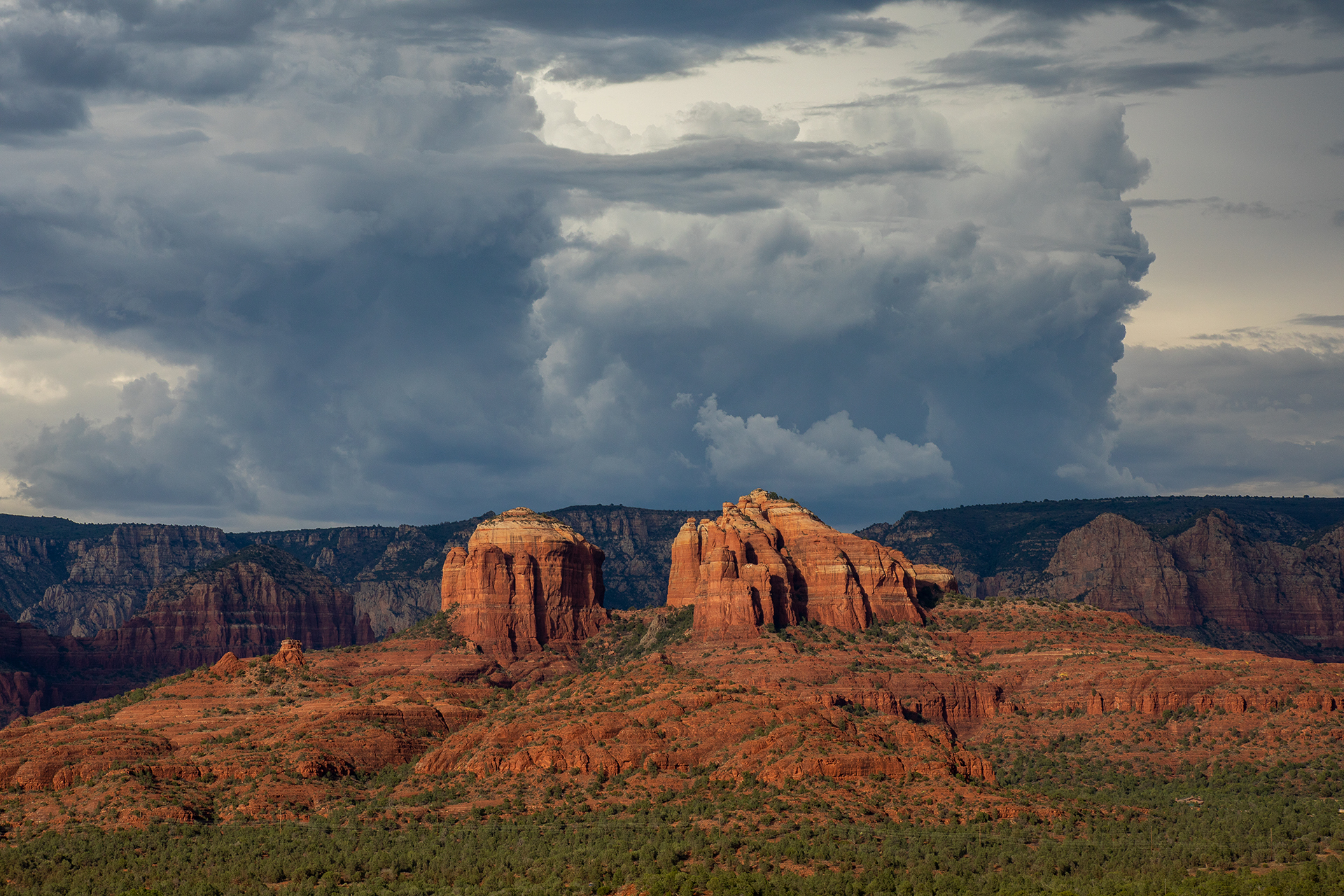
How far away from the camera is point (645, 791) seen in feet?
479

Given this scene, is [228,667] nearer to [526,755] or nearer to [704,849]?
[526,755]

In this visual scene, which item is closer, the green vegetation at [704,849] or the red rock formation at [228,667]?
the green vegetation at [704,849]

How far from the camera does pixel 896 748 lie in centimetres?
14962

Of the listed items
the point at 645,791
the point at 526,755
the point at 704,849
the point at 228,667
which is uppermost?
the point at 228,667

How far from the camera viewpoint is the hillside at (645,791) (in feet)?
424

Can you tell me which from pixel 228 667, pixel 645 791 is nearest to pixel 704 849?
pixel 645 791

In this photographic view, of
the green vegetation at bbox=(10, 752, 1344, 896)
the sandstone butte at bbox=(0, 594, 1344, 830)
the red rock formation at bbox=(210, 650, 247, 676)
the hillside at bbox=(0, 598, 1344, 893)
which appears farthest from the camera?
the red rock formation at bbox=(210, 650, 247, 676)

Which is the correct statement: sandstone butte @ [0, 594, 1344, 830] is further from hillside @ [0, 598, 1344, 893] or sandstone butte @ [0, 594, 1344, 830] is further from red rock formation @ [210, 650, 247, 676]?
red rock formation @ [210, 650, 247, 676]

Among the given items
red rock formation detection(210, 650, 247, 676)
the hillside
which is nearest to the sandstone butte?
the hillside

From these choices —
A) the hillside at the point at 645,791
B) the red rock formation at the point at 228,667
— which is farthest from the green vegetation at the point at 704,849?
the red rock formation at the point at 228,667

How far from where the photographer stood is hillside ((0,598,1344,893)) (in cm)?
12925

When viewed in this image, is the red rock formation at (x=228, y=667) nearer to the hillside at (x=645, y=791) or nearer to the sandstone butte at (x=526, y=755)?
the hillside at (x=645, y=791)

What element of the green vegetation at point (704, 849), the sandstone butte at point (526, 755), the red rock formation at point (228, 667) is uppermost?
the red rock formation at point (228, 667)

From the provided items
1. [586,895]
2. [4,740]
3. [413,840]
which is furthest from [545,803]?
[4,740]
